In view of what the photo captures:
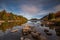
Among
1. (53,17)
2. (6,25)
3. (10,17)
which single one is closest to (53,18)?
(53,17)

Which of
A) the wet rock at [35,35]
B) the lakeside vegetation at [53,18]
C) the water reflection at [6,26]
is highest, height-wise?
the lakeside vegetation at [53,18]

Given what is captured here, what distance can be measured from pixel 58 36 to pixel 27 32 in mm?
739

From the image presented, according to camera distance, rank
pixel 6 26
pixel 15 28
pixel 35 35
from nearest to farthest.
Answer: pixel 35 35 → pixel 15 28 → pixel 6 26

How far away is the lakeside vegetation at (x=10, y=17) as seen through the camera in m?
2.45

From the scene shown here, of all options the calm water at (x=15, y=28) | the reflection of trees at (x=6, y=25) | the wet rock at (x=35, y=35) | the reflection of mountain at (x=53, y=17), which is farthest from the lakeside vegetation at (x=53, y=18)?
the reflection of trees at (x=6, y=25)

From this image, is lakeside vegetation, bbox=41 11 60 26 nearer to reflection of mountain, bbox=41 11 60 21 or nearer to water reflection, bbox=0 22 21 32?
reflection of mountain, bbox=41 11 60 21

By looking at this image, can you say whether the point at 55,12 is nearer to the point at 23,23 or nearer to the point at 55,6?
the point at 55,6

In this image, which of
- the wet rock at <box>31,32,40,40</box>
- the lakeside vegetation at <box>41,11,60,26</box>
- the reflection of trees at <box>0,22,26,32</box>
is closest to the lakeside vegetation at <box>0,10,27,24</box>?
the reflection of trees at <box>0,22,26,32</box>

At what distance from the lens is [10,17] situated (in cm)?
254

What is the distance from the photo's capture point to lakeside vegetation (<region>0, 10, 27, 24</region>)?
8.02 feet

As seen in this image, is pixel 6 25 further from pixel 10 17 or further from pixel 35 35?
pixel 35 35

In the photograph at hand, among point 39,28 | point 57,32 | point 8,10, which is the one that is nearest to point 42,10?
point 39,28

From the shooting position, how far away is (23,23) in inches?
97.2

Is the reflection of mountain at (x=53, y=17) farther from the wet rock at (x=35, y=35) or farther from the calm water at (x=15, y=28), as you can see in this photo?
the wet rock at (x=35, y=35)
